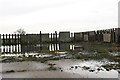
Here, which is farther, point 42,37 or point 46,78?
point 42,37

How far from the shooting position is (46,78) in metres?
7.19

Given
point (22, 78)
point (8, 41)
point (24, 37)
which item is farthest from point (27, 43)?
point (22, 78)

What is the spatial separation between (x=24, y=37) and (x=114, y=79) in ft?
67.2

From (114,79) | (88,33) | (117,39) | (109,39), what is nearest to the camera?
(114,79)

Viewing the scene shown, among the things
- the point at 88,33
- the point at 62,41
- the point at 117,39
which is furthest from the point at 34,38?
the point at 117,39

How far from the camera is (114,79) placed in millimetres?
6938

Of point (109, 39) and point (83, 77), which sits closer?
point (83, 77)

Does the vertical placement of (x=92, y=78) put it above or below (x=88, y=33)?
below

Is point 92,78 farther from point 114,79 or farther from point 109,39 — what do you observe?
point 109,39

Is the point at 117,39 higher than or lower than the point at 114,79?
higher

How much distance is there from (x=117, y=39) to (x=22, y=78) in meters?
16.5

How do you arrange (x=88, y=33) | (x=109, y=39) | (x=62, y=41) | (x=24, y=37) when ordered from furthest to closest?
(x=88, y=33)
(x=62, y=41)
(x=24, y=37)
(x=109, y=39)

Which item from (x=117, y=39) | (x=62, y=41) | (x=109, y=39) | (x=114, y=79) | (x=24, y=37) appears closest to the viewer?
(x=114, y=79)

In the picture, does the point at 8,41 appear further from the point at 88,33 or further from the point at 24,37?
the point at 88,33
